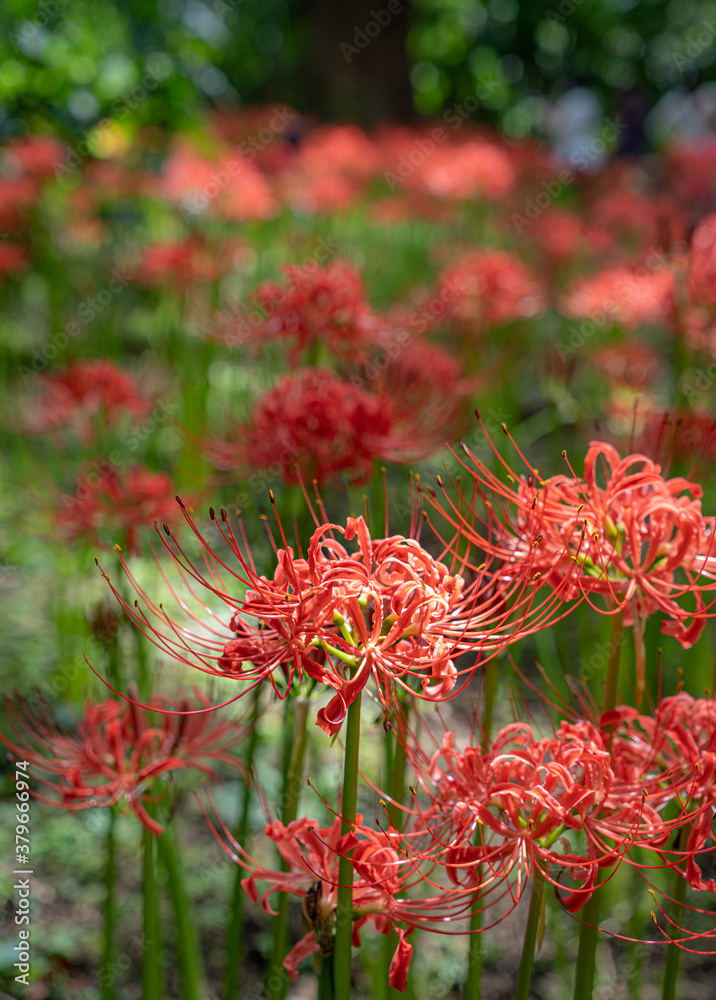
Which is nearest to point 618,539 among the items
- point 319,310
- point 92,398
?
point 319,310

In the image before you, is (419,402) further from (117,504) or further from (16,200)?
(16,200)

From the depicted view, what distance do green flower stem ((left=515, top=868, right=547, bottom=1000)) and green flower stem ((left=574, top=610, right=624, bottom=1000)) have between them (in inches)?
2.8

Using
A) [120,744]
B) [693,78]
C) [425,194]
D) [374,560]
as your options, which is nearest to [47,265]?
[425,194]

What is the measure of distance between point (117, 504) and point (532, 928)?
45.9 inches

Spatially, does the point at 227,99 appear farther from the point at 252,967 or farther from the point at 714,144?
the point at 252,967

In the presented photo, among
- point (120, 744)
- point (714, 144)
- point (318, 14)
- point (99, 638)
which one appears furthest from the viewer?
point (318, 14)

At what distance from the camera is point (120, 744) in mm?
1308

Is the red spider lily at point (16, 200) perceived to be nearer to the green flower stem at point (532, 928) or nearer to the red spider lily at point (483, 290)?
the red spider lily at point (483, 290)

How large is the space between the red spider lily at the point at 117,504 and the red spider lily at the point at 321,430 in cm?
27

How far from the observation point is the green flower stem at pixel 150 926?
1.31 m

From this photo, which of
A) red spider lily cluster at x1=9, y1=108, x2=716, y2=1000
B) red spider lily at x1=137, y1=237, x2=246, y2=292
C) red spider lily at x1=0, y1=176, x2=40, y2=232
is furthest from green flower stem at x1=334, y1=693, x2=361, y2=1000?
red spider lily at x1=0, y1=176, x2=40, y2=232

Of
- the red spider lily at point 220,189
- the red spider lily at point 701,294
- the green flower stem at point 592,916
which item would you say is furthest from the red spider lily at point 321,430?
the red spider lily at point 220,189

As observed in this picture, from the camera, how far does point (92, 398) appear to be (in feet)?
8.05

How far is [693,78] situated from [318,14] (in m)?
4.12
